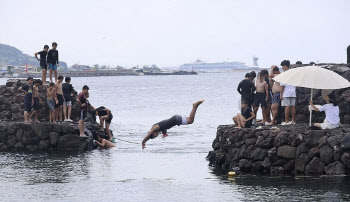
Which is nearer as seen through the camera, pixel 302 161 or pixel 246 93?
pixel 302 161

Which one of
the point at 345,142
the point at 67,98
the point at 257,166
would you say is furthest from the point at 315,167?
the point at 67,98

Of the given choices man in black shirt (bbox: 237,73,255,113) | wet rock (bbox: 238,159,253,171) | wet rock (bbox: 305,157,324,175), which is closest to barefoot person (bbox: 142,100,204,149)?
wet rock (bbox: 238,159,253,171)

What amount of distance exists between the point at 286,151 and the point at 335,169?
1469 millimetres

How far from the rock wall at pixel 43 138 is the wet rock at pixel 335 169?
36.4 ft

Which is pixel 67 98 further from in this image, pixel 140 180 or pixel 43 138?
pixel 140 180

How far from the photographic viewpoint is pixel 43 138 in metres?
27.8

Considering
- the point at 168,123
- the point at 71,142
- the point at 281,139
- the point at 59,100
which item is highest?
the point at 59,100

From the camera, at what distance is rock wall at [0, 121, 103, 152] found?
27.6 m

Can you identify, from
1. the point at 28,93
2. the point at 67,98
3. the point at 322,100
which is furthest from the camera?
the point at 67,98

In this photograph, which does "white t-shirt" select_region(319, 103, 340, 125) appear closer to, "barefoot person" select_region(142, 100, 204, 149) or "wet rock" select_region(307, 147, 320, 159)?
"wet rock" select_region(307, 147, 320, 159)

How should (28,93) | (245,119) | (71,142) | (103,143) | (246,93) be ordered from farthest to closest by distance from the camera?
(103,143), (28,93), (71,142), (246,93), (245,119)

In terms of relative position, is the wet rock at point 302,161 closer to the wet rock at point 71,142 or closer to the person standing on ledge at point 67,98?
the wet rock at point 71,142

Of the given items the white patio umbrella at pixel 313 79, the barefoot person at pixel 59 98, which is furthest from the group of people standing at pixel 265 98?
the barefoot person at pixel 59 98

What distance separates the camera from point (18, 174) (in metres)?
21.8
